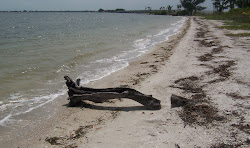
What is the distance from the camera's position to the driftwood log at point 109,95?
621 cm

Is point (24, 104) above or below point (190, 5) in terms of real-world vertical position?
below

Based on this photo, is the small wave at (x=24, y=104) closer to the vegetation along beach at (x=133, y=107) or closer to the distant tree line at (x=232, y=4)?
the vegetation along beach at (x=133, y=107)

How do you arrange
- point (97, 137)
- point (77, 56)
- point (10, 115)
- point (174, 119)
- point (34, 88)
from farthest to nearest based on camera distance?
point (77, 56) → point (34, 88) → point (10, 115) → point (174, 119) → point (97, 137)

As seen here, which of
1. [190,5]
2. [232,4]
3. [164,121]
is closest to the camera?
[164,121]

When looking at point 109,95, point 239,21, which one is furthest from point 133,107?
point 239,21

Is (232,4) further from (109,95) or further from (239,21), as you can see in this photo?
(109,95)

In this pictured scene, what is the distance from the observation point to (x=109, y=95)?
6.41 metres

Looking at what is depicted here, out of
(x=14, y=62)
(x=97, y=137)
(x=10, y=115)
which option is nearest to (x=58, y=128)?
(x=97, y=137)

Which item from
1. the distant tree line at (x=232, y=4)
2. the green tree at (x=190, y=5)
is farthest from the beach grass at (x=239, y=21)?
the green tree at (x=190, y=5)

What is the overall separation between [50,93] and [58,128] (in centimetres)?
296

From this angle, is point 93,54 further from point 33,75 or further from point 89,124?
point 89,124

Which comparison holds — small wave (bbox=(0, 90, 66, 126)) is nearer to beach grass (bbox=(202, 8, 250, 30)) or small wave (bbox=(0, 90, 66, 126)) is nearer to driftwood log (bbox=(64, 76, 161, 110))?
driftwood log (bbox=(64, 76, 161, 110))

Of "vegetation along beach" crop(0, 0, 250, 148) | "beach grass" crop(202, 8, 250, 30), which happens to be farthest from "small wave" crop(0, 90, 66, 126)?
"beach grass" crop(202, 8, 250, 30)

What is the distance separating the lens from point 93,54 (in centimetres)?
1666
